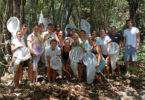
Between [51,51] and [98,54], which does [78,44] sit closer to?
[98,54]

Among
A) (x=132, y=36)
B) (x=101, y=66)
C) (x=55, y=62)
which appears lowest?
(x=101, y=66)

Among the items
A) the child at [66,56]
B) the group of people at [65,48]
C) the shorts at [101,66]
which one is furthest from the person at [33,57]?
the shorts at [101,66]

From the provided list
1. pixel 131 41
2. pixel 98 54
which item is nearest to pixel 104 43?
pixel 98 54

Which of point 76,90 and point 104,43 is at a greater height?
point 104,43

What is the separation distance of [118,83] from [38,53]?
2229 millimetres

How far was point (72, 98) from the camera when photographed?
3.76 metres

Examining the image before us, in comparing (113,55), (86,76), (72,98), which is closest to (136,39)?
(113,55)

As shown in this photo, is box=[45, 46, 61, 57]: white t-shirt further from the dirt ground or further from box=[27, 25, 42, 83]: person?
the dirt ground

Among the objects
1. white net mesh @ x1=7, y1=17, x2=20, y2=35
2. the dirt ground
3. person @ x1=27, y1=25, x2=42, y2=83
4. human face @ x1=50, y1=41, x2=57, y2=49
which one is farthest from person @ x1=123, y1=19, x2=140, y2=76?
white net mesh @ x1=7, y1=17, x2=20, y2=35

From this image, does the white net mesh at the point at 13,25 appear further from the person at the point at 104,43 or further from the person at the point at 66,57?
the person at the point at 104,43

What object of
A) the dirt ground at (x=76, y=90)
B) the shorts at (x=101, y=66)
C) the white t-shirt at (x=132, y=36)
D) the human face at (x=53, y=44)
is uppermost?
the white t-shirt at (x=132, y=36)

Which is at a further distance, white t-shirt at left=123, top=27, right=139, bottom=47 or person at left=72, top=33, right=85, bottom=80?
white t-shirt at left=123, top=27, right=139, bottom=47

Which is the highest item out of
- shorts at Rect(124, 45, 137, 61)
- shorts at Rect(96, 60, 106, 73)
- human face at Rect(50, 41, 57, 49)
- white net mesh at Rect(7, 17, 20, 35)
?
white net mesh at Rect(7, 17, 20, 35)

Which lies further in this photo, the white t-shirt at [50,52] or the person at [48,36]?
the person at [48,36]
